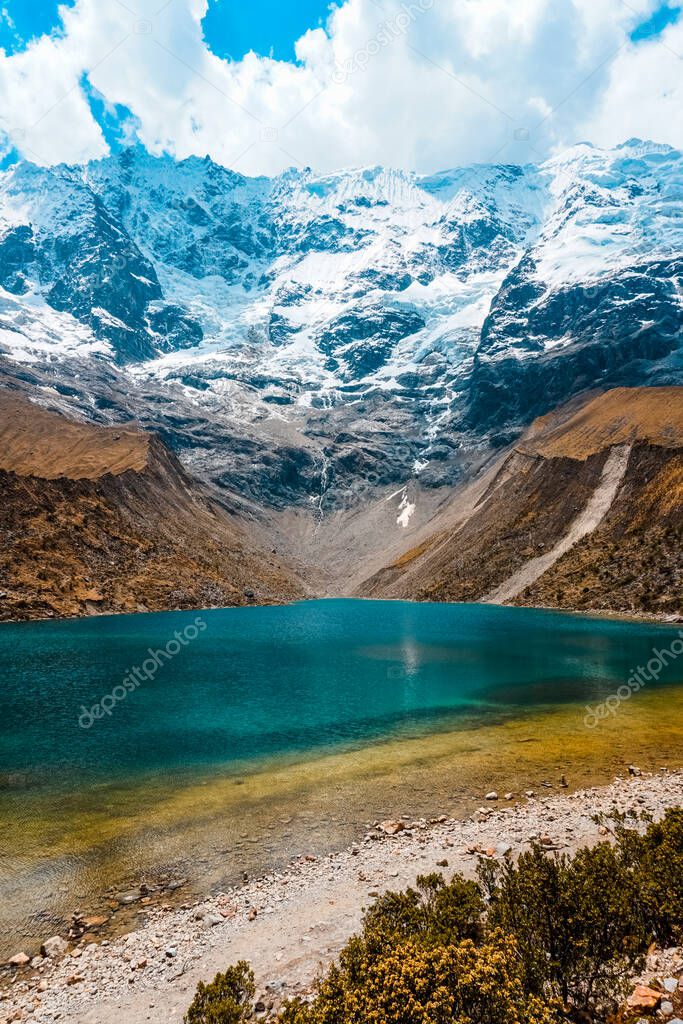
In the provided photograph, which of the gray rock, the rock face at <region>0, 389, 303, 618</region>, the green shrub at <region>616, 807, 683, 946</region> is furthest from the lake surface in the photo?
the rock face at <region>0, 389, 303, 618</region>

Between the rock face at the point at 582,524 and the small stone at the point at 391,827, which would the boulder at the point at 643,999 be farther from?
the rock face at the point at 582,524

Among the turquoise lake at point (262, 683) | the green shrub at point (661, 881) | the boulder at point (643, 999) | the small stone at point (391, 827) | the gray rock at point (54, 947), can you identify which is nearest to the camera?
the boulder at point (643, 999)

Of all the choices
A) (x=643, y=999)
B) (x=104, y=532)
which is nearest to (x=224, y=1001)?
(x=643, y=999)

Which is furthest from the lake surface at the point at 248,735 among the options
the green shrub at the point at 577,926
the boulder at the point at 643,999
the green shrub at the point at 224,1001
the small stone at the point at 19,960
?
the boulder at the point at 643,999

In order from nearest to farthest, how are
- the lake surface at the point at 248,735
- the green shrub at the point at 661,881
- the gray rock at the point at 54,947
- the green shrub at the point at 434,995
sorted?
the green shrub at the point at 434,995, the green shrub at the point at 661,881, the gray rock at the point at 54,947, the lake surface at the point at 248,735

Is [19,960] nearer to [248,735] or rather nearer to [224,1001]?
[224,1001]

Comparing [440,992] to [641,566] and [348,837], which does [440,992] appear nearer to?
[348,837]

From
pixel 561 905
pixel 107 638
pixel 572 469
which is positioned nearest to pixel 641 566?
pixel 572 469

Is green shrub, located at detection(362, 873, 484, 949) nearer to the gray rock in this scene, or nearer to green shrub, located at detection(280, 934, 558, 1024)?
green shrub, located at detection(280, 934, 558, 1024)
